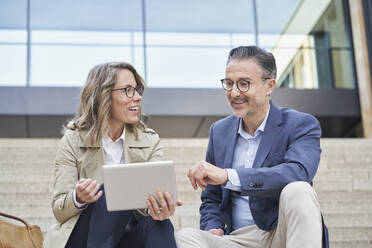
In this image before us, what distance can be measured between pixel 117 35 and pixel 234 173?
7600 millimetres

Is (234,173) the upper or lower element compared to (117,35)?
lower

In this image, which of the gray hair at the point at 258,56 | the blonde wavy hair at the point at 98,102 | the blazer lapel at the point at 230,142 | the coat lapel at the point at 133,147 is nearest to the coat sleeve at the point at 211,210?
the blazer lapel at the point at 230,142

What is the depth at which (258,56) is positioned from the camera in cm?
266

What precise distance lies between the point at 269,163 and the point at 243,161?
19 cm

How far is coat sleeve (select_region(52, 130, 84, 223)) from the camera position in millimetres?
2289

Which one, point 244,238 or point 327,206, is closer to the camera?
point 244,238

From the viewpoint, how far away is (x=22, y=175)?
16.1 ft

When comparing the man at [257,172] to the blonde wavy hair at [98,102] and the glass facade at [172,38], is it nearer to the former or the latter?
the blonde wavy hair at [98,102]

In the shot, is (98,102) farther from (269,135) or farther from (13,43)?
(13,43)

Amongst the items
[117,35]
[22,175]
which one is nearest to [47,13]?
[117,35]

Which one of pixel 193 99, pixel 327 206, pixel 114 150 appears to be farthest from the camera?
pixel 193 99

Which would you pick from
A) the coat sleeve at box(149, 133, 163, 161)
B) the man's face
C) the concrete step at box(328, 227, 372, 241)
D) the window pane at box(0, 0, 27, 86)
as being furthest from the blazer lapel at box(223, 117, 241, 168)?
the window pane at box(0, 0, 27, 86)

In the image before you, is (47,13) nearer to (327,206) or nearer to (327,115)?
(327,115)

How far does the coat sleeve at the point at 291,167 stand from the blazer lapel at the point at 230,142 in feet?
0.76
